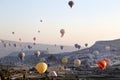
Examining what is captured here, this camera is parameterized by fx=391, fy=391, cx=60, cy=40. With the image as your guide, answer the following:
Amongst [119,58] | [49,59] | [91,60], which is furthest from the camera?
[49,59]

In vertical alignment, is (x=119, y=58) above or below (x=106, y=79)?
above

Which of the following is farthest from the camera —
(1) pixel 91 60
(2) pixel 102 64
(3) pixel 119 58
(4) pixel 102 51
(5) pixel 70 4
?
(4) pixel 102 51

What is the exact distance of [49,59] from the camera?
177000mm

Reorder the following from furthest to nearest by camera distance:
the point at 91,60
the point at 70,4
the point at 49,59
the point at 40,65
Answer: the point at 49,59 < the point at 91,60 < the point at 70,4 < the point at 40,65

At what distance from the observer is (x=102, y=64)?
58531mm

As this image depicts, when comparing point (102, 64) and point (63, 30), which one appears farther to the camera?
point (63, 30)

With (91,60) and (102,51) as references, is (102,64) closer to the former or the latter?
(91,60)

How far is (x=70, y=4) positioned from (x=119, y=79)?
18.5m

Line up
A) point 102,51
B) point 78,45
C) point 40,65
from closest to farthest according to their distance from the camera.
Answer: point 40,65 → point 78,45 → point 102,51

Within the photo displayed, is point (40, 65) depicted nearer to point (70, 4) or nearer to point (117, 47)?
point (70, 4)

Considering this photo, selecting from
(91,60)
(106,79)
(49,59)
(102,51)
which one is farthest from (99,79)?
(102,51)

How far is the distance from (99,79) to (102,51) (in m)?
126

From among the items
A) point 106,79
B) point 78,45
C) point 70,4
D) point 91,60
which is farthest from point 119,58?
point 70,4

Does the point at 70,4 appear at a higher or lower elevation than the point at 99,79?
higher
